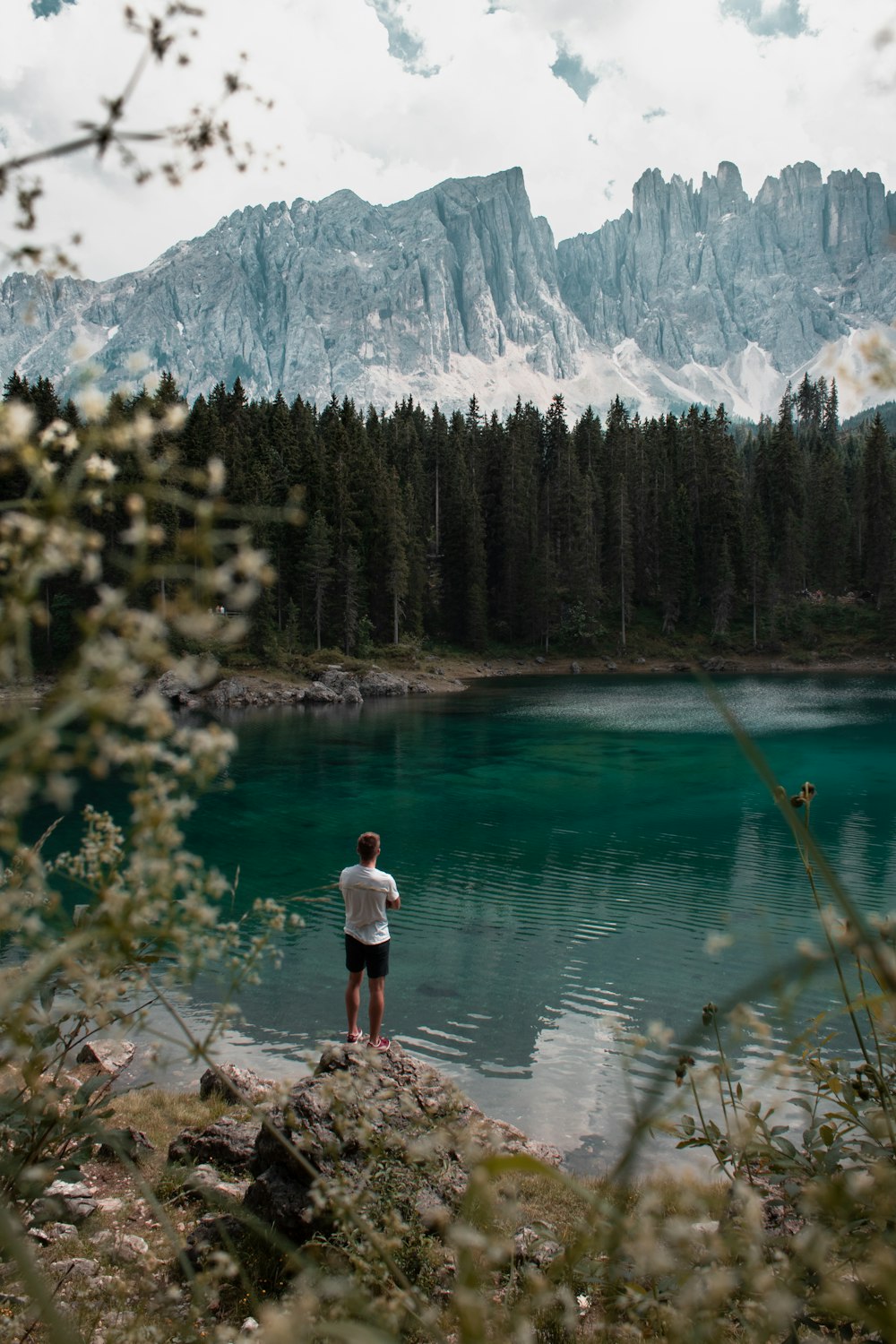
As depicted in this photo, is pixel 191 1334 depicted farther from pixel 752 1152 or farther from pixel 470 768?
pixel 470 768

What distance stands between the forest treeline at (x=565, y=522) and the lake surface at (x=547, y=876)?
3106cm

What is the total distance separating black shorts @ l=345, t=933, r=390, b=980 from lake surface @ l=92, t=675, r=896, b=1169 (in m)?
0.90

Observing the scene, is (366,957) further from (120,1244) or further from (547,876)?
(547,876)

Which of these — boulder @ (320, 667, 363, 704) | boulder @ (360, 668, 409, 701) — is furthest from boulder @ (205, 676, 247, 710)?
boulder @ (360, 668, 409, 701)

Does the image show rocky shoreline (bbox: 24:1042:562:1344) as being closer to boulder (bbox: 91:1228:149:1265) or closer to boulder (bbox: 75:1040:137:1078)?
boulder (bbox: 91:1228:149:1265)

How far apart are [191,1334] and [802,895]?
17.1 m

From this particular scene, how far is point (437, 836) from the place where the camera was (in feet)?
69.5

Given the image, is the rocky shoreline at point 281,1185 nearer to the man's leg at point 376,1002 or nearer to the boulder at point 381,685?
the man's leg at point 376,1002

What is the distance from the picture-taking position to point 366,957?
9352 mm

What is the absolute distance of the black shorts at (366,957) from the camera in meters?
9.33

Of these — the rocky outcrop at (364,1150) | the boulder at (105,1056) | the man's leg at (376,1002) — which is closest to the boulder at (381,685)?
the boulder at (105,1056)

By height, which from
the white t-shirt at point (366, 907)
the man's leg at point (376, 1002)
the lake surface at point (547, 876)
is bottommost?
the lake surface at point (547, 876)

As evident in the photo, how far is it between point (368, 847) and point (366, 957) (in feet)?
4.01

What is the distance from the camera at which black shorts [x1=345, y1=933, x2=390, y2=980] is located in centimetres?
933
